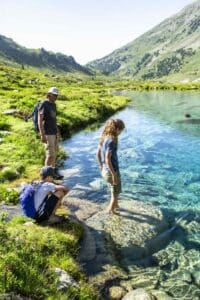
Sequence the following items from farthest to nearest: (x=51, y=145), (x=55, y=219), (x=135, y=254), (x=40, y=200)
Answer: (x=51, y=145) → (x=55, y=219) → (x=40, y=200) → (x=135, y=254)

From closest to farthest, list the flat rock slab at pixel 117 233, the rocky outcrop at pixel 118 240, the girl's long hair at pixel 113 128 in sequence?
1. the rocky outcrop at pixel 118 240
2. the flat rock slab at pixel 117 233
3. the girl's long hair at pixel 113 128

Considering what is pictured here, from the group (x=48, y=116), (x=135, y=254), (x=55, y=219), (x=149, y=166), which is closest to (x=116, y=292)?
(x=135, y=254)

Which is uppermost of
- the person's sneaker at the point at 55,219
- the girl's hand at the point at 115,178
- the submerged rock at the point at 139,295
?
the girl's hand at the point at 115,178

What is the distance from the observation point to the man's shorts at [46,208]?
12.5 metres

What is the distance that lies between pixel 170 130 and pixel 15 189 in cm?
2676

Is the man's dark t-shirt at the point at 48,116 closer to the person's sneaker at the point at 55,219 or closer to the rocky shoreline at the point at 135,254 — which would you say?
the rocky shoreline at the point at 135,254

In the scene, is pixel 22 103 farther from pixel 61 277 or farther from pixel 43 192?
pixel 61 277

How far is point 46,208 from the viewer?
12.6m

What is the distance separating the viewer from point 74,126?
39.6 m

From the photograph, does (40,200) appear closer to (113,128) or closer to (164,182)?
(113,128)

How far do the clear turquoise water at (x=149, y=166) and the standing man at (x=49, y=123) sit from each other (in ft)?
7.41

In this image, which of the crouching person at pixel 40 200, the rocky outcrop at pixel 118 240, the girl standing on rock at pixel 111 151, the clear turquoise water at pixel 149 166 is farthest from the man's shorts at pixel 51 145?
the crouching person at pixel 40 200

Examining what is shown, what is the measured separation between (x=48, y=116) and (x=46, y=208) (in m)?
6.64

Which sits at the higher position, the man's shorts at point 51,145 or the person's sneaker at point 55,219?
the man's shorts at point 51,145
